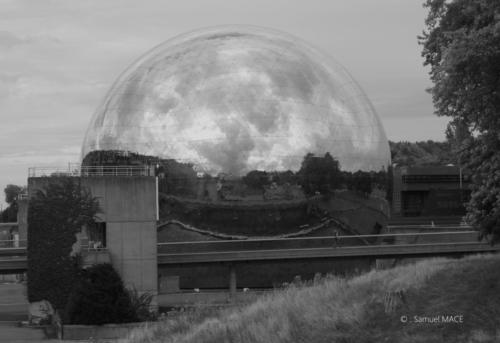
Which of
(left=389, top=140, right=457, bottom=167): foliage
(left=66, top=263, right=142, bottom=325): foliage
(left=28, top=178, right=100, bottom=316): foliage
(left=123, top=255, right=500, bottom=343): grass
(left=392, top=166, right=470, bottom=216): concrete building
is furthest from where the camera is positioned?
(left=389, top=140, right=457, bottom=167): foliage

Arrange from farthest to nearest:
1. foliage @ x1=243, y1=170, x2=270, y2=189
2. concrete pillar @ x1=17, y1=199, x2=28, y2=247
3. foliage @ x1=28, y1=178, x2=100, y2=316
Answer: concrete pillar @ x1=17, y1=199, x2=28, y2=247 < foliage @ x1=243, y1=170, x2=270, y2=189 < foliage @ x1=28, y1=178, x2=100, y2=316

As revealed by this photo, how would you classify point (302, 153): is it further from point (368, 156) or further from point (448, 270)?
point (448, 270)

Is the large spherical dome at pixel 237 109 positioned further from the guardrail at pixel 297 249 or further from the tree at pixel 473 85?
the tree at pixel 473 85

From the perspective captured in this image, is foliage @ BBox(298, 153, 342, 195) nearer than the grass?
No

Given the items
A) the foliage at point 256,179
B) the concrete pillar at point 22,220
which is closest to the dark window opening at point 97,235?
the foliage at point 256,179

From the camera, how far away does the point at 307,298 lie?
18203 millimetres

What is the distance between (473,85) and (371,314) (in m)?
Answer: 4.08

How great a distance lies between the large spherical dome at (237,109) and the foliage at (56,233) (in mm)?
3365

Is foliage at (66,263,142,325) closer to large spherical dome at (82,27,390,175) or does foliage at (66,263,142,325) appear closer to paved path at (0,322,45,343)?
paved path at (0,322,45,343)

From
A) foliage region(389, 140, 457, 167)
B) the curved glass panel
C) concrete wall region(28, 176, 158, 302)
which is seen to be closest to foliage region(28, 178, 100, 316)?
concrete wall region(28, 176, 158, 302)

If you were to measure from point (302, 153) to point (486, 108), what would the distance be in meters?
16.3

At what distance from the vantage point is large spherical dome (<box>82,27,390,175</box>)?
31.9 metres

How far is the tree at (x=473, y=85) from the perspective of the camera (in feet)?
50.3

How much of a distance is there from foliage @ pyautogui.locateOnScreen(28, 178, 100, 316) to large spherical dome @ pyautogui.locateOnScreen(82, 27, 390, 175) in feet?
11.0
